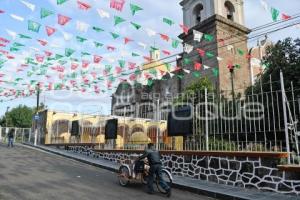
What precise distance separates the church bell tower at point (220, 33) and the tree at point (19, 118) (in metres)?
30.6

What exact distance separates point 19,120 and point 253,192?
5215 centimetres

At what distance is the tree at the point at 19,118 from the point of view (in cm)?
5431

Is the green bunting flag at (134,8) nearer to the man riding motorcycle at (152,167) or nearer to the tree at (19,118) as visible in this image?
the man riding motorcycle at (152,167)

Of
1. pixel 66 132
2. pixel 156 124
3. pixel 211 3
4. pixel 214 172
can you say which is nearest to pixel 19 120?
pixel 66 132

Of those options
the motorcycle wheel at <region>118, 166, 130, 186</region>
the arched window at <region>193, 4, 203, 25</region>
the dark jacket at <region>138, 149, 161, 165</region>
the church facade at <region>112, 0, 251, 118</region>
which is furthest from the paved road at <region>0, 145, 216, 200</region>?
the arched window at <region>193, 4, 203, 25</region>

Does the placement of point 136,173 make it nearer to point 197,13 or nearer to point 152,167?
point 152,167

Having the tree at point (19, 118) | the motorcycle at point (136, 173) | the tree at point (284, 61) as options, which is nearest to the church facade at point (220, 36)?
the tree at point (284, 61)

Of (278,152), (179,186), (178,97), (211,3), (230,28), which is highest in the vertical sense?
(211,3)

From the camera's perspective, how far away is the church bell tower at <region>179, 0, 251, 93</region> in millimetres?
34781

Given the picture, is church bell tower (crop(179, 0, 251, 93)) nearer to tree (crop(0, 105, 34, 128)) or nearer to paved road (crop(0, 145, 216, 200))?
paved road (crop(0, 145, 216, 200))

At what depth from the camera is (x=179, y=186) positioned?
9836mm

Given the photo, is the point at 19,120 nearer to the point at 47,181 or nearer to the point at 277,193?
the point at 47,181

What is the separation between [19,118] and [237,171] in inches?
2023

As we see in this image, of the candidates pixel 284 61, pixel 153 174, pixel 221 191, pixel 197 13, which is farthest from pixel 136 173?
pixel 197 13
